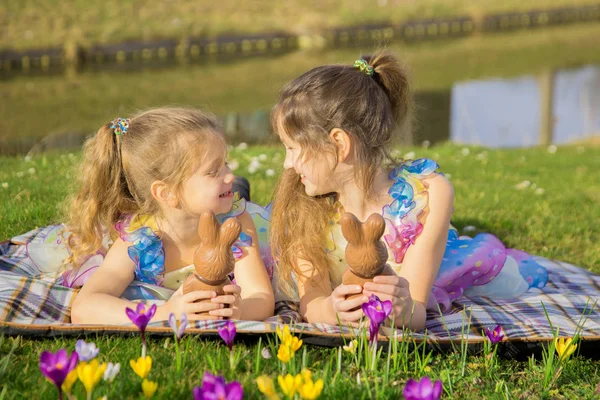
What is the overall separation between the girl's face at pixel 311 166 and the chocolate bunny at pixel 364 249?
0.69 metres

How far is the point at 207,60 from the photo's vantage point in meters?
21.6

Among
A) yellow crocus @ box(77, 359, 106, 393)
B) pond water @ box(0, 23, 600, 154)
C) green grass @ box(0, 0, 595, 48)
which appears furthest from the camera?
green grass @ box(0, 0, 595, 48)

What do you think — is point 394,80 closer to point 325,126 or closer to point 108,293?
point 325,126

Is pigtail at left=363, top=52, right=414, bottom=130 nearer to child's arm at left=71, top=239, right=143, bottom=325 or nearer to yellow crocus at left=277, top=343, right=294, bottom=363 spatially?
child's arm at left=71, top=239, right=143, bottom=325

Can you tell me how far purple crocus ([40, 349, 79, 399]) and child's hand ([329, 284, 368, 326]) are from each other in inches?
45.3

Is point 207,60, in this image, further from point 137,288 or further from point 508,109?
point 137,288

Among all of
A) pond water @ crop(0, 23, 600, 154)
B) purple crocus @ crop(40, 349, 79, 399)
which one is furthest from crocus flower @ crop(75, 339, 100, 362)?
pond water @ crop(0, 23, 600, 154)

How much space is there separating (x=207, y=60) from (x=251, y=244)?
61.3 feet

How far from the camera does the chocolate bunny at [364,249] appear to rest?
2537mm

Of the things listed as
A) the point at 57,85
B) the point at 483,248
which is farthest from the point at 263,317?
the point at 57,85

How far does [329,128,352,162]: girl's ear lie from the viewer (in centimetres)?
340

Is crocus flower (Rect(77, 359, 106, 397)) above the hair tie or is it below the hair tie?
below

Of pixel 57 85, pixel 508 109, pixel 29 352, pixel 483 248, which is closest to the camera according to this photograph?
pixel 29 352

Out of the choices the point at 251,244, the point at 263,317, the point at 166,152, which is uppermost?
the point at 166,152
